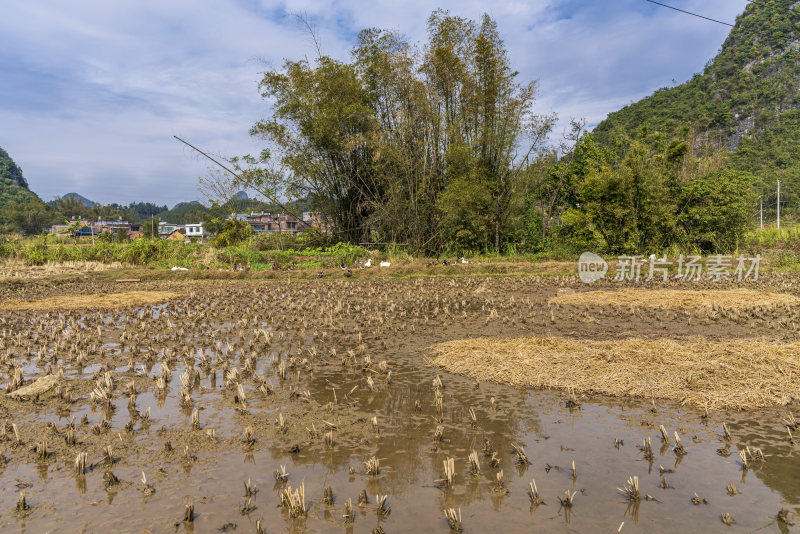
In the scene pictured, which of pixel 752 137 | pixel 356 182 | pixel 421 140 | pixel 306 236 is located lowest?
pixel 306 236

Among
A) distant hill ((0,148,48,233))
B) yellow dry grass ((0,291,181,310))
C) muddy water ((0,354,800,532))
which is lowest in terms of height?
muddy water ((0,354,800,532))

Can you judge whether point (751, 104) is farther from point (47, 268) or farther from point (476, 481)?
point (476, 481)

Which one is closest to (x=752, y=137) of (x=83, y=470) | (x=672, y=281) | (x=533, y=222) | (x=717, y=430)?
(x=533, y=222)

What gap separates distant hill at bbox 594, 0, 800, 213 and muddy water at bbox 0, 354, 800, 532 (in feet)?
120

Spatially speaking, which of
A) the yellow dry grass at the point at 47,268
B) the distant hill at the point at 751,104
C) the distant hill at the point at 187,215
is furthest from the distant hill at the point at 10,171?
the distant hill at the point at 751,104

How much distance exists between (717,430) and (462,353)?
8.74ft

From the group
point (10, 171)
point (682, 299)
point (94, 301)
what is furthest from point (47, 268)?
point (10, 171)

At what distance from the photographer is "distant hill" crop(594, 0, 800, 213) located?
4116 centimetres

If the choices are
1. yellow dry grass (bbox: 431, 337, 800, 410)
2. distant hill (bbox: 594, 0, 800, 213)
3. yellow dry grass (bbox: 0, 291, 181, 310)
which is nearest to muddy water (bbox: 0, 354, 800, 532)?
yellow dry grass (bbox: 431, 337, 800, 410)

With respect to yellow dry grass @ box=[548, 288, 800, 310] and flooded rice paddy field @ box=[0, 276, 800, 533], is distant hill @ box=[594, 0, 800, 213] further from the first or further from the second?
flooded rice paddy field @ box=[0, 276, 800, 533]

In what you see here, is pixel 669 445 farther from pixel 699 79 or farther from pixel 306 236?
pixel 699 79

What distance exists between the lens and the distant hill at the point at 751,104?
41.2m

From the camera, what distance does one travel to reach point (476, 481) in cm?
294

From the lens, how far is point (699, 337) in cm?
625
